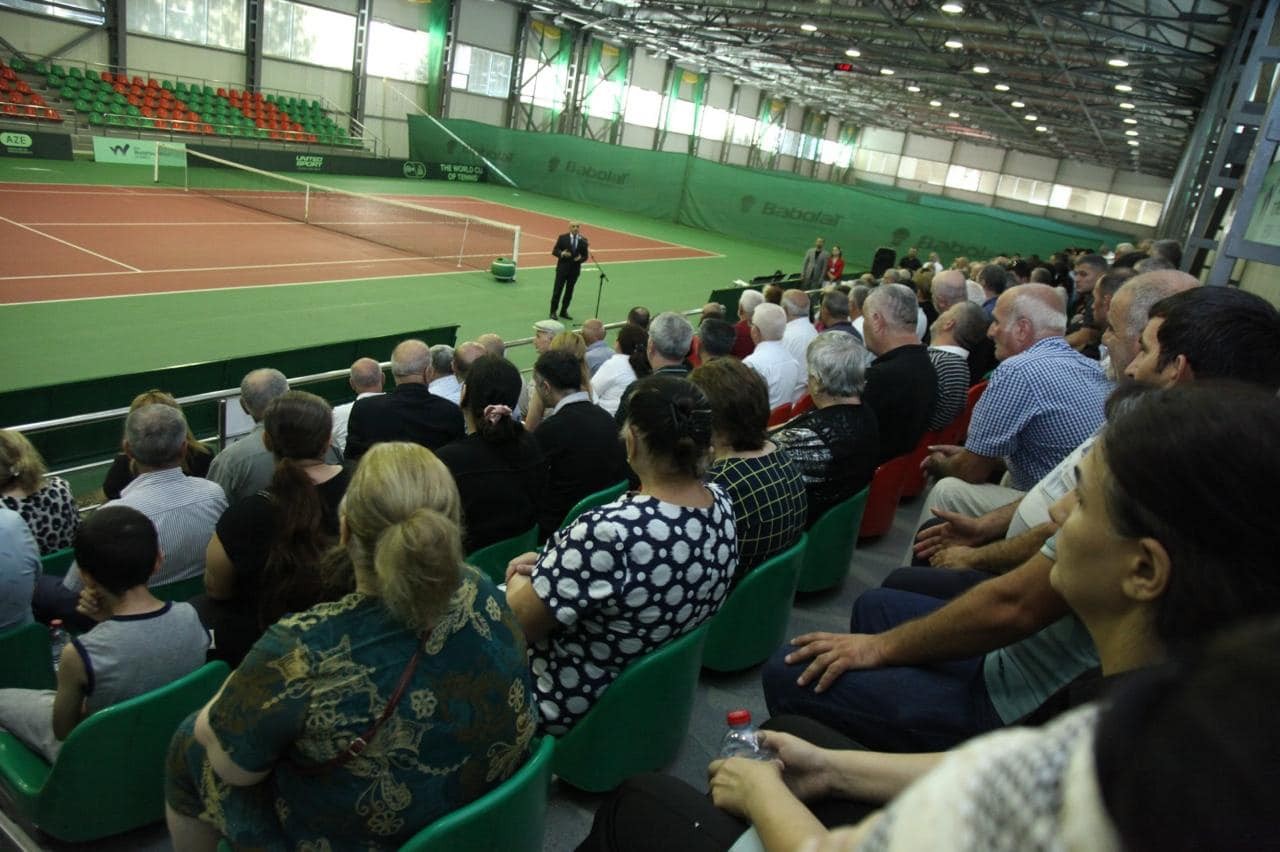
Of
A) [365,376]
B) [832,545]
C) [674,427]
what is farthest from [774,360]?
[674,427]

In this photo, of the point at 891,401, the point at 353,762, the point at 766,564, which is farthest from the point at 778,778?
the point at 891,401

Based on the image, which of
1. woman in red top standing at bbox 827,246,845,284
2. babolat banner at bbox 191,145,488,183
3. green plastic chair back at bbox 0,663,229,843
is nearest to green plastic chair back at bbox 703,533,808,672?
green plastic chair back at bbox 0,663,229,843

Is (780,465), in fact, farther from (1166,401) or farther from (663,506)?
(1166,401)

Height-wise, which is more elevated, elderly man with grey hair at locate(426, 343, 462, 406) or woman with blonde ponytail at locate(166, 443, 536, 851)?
woman with blonde ponytail at locate(166, 443, 536, 851)

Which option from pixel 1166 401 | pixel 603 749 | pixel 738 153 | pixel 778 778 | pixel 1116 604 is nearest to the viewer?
pixel 1166 401

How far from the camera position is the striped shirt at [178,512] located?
133 inches

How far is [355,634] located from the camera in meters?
1.77

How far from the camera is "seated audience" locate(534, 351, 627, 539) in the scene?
4.11m

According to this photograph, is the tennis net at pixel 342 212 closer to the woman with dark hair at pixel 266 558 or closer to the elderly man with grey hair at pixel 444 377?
the elderly man with grey hair at pixel 444 377

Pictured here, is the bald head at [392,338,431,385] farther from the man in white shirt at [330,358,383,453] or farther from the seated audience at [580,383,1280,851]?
the seated audience at [580,383,1280,851]

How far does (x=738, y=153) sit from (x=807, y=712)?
49.3 metres

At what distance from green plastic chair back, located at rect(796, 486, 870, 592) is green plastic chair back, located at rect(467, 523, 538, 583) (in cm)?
131

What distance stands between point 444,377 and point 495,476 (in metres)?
2.83

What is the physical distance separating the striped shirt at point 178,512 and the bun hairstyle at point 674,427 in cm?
200
